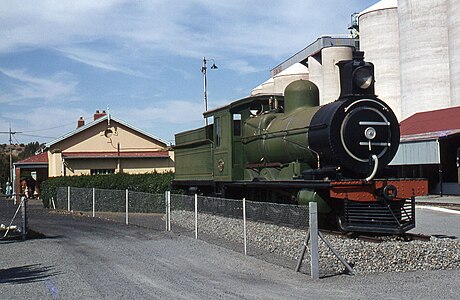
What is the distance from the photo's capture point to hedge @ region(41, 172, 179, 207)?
89.4 ft

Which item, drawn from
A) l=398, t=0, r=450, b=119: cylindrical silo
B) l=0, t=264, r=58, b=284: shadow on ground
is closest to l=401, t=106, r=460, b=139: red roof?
l=398, t=0, r=450, b=119: cylindrical silo

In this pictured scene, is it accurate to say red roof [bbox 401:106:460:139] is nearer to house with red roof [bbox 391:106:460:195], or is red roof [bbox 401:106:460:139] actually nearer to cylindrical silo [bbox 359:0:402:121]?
house with red roof [bbox 391:106:460:195]

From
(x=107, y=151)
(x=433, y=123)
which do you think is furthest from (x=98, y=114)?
(x=433, y=123)

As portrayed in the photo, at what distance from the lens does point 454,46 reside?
131ft

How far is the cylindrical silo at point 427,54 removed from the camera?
42188 millimetres

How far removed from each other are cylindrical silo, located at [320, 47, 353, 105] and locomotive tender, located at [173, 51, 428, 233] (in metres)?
37.5

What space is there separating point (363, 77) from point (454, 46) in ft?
96.0

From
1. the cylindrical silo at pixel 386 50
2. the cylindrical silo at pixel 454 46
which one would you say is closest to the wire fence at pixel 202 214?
the cylindrical silo at pixel 454 46

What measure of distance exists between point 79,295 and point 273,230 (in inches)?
221

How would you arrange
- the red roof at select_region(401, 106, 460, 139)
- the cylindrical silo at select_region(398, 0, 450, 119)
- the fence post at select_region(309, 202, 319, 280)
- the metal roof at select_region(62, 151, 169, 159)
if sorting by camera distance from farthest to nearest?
the cylindrical silo at select_region(398, 0, 450, 119) → the metal roof at select_region(62, 151, 169, 159) → the red roof at select_region(401, 106, 460, 139) → the fence post at select_region(309, 202, 319, 280)

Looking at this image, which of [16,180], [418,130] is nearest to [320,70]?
[418,130]

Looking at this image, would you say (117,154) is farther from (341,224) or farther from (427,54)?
(341,224)

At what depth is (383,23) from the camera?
160 ft

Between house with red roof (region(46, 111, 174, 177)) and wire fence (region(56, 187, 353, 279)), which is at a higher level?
house with red roof (region(46, 111, 174, 177))
